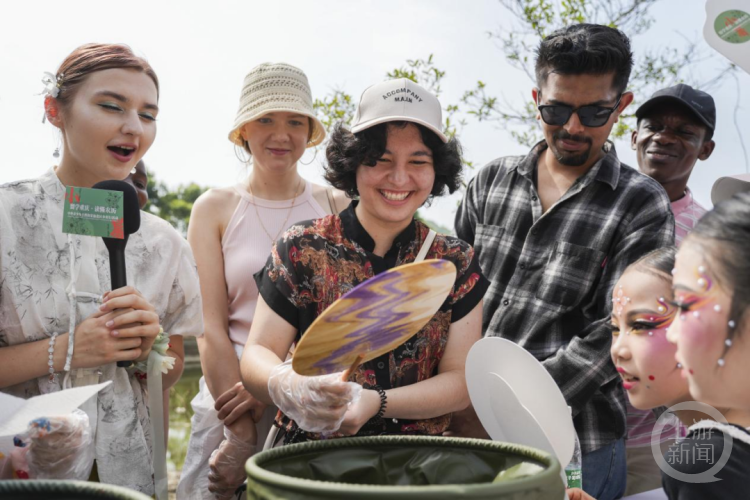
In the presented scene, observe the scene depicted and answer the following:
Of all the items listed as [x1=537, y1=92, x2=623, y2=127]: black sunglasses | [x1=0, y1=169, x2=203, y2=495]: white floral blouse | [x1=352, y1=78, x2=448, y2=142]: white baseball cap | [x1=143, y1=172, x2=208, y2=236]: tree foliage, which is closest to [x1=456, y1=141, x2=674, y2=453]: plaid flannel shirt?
[x1=537, y1=92, x2=623, y2=127]: black sunglasses

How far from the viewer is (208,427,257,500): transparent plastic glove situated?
241cm

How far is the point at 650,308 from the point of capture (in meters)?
1.60

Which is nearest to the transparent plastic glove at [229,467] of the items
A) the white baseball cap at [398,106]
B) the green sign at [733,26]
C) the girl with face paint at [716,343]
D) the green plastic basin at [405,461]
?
the white baseball cap at [398,106]

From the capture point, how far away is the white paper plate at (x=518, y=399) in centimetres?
141

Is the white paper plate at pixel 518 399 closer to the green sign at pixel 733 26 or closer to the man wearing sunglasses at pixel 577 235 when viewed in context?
the man wearing sunglasses at pixel 577 235

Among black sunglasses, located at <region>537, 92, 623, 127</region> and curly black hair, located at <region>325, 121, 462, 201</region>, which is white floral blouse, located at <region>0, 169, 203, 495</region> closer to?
curly black hair, located at <region>325, 121, 462, 201</region>

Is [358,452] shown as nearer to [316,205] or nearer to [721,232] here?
[721,232]

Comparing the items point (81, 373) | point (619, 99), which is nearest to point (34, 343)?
point (81, 373)

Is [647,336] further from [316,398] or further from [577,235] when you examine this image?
[577,235]

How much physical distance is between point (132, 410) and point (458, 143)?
1237 millimetres

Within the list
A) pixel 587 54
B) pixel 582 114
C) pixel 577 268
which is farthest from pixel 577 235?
pixel 587 54

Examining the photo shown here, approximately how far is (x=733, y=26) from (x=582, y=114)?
715 mm

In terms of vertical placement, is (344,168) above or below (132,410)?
above

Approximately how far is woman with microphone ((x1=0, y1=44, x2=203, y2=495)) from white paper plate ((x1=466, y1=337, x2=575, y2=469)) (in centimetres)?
83
